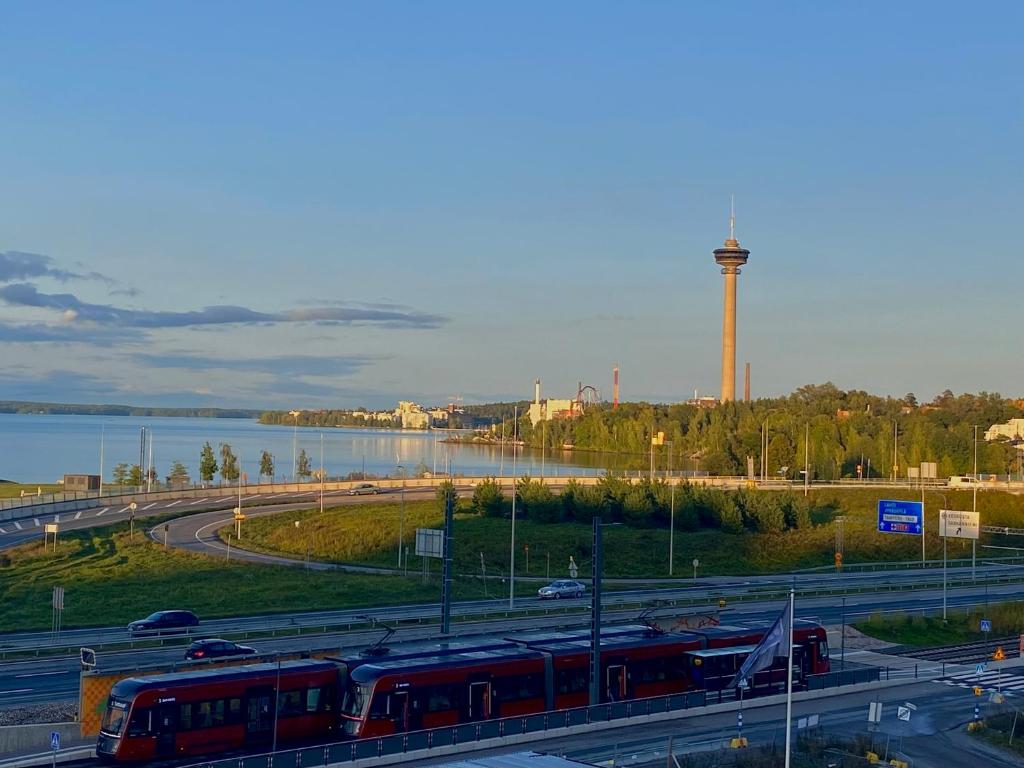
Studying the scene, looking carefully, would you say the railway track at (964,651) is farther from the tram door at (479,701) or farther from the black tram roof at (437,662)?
the tram door at (479,701)

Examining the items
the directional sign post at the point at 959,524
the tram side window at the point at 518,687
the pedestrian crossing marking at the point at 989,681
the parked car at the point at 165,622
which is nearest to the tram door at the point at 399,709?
the tram side window at the point at 518,687

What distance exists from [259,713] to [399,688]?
149 inches

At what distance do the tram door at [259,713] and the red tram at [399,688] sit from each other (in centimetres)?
3

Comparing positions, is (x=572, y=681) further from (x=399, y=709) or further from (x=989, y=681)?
(x=989, y=681)

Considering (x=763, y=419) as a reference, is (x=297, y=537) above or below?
below

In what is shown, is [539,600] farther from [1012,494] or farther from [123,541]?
[1012,494]

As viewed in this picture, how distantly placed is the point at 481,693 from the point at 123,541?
54.3 m

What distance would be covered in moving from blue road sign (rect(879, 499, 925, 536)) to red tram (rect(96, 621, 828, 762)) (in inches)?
1271

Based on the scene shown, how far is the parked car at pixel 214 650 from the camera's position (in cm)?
4125

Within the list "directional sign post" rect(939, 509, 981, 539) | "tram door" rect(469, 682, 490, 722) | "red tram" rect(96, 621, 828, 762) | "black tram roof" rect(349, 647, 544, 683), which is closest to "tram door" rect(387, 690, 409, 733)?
"red tram" rect(96, 621, 828, 762)

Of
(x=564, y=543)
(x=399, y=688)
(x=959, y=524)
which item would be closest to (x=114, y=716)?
(x=399, y=688)

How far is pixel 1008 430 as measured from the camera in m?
A: 195

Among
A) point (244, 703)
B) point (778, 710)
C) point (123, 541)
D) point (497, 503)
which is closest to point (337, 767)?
point (244, 703)

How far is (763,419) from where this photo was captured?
185 meters
